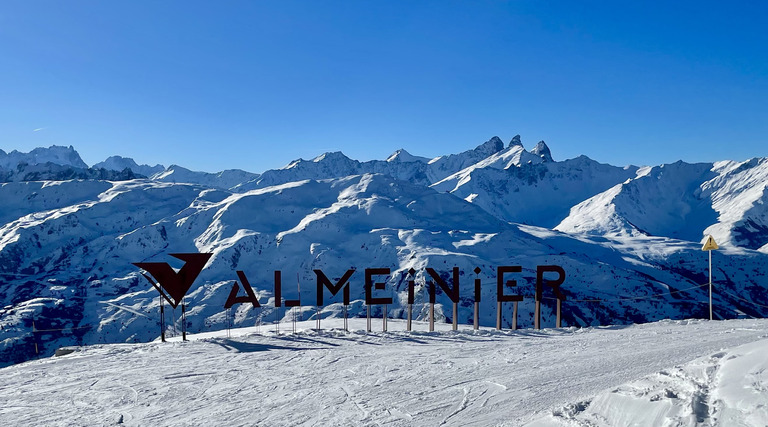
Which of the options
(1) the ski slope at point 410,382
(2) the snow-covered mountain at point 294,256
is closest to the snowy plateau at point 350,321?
(1) the ski slope at point 410,382

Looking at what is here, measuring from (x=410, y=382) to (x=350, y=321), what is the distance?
39.5 meters

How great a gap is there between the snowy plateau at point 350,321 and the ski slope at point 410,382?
0.08 m

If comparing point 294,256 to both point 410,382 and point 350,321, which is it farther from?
point 410,382

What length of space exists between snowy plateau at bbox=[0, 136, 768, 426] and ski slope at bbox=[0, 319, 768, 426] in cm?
8

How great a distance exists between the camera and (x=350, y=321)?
2164 inches

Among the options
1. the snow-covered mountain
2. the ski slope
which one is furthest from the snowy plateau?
the snow-covered mountain

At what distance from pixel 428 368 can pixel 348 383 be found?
319cm

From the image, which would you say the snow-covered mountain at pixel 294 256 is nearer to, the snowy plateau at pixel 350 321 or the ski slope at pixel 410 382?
the snowy plateau at pixel 350 321

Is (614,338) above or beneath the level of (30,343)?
above

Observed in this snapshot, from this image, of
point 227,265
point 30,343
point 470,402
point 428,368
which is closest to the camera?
point 470,402

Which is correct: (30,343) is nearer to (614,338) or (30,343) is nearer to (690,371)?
(614,338)

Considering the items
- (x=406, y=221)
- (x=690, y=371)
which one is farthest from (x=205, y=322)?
(x=690, y=371)

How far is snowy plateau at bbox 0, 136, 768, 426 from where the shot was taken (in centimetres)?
1326

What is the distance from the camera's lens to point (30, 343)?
94438 millimetres
